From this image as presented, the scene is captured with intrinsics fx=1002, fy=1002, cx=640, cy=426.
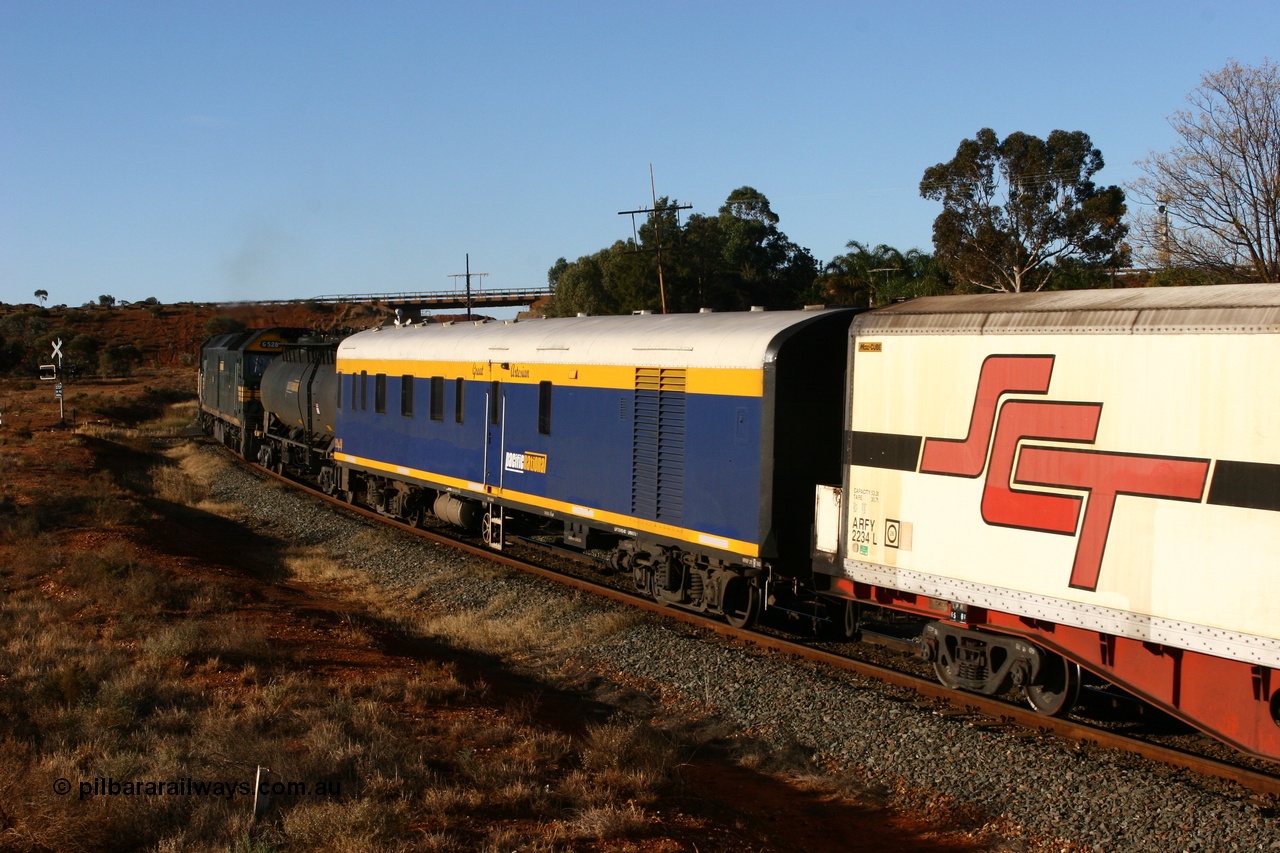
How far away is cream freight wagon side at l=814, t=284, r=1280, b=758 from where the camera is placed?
667 centimetres

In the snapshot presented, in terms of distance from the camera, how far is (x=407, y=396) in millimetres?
18438

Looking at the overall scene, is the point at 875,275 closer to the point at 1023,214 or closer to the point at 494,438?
the point at 1023,214

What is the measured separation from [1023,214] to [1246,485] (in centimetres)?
4108

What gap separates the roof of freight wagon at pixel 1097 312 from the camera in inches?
267

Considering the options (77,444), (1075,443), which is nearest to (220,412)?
(77,444)

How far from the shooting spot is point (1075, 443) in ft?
25.0

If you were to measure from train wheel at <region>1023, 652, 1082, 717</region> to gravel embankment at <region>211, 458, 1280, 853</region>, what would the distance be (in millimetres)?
470

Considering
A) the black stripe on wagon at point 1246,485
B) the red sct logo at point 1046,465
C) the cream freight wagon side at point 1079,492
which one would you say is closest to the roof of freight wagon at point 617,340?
the cream freight wagon side at point 1079,492

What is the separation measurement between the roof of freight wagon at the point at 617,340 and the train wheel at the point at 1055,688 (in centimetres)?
390

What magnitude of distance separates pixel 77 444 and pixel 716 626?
28.4 m

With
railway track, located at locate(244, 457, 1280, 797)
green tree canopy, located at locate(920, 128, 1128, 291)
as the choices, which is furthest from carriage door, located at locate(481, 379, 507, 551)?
green tree canopy, located at locate(920, 128, 1128, 291)

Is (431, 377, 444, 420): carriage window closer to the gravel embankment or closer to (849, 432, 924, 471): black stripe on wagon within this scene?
the gravel embankment

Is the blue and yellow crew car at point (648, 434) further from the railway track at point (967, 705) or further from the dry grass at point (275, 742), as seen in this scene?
the dry grass at point (275, 742)

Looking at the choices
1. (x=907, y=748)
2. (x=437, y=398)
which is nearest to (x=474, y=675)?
(x=907, y=748)
